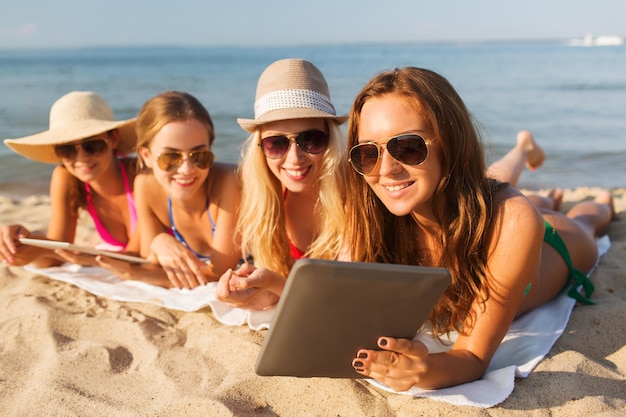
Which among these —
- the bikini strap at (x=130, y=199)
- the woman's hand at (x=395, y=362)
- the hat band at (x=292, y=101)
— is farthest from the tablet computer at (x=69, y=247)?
the woman's hand at (x=395, y=362)

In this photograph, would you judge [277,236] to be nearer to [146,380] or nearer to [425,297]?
[146,380]

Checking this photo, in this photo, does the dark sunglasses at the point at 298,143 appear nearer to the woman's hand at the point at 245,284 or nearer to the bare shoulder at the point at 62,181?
the woman's hand at the point at 245,284

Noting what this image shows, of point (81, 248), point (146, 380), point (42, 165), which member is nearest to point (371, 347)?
point (146, 380)

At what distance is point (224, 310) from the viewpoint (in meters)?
3.38

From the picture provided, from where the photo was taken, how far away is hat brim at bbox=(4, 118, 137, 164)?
393 cm

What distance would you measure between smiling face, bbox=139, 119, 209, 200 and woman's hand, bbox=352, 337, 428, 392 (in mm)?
1873

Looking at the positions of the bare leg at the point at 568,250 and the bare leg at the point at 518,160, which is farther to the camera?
the bare leg at the point at 518,160

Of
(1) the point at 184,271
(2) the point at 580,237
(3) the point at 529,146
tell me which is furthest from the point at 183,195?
(3) the point at 529,146

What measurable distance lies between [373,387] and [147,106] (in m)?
2.30

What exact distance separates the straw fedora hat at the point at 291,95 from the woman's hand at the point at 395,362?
4.62 feet

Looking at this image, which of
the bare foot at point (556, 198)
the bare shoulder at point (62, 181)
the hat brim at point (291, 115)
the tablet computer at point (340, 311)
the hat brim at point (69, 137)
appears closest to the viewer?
Answer: the tablet computer at point (340, 311)

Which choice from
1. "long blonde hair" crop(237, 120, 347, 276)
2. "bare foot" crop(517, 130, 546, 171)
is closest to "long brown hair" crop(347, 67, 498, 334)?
"long blonde hair" crop(237, 120, 347, 276)

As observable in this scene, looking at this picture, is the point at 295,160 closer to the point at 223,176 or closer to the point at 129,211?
the point at 223,176

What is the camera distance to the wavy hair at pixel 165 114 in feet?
11.6
